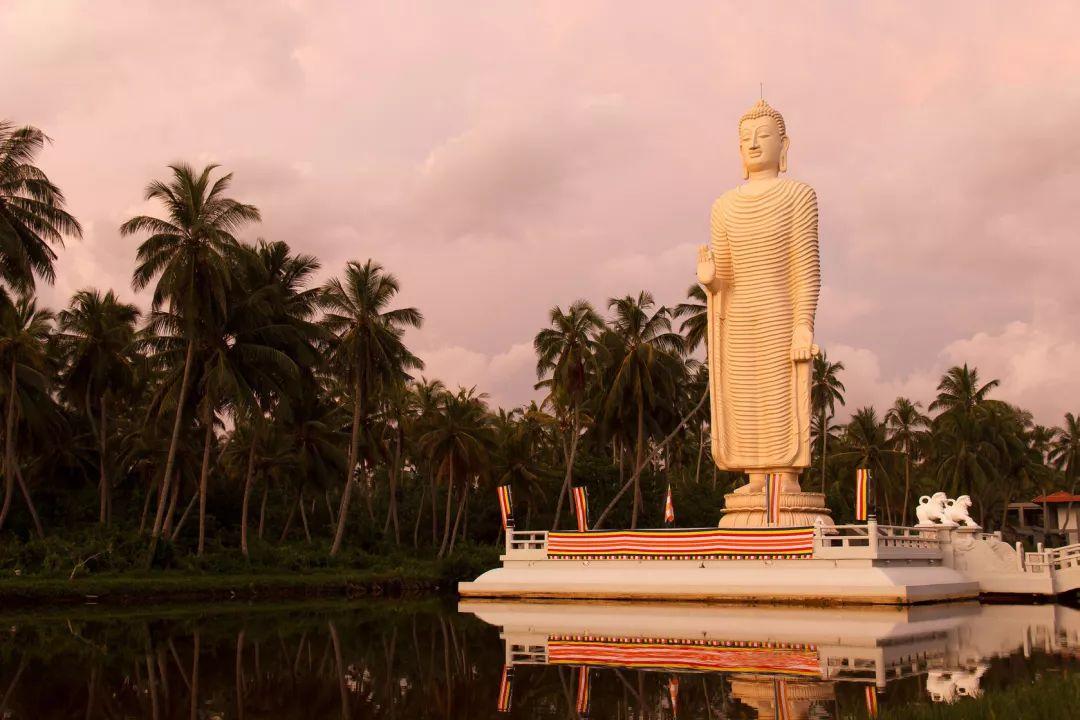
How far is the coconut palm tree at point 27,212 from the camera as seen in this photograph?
3119 centimetres

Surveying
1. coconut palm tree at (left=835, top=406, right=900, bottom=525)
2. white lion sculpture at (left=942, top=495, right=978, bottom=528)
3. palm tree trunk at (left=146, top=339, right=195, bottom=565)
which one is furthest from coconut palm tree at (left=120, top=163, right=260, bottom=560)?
coconut palm tree at (left=835, top=406, right=900, bottom=525)

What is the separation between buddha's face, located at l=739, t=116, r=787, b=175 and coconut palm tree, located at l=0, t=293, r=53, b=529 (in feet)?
79.4

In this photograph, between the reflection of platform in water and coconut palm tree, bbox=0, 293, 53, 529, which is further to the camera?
coconut palm tree, bbox=0, 293, 53, 529

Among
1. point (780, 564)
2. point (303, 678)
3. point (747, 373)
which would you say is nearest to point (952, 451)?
point (747, 373)

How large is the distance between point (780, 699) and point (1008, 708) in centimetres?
317

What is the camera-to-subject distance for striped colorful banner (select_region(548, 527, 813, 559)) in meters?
28.1

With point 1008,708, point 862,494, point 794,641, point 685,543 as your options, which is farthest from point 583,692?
point 685,543

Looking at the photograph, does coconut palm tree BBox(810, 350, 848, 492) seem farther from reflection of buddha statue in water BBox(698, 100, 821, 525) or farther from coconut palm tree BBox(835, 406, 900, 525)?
reflection of buddha statue in water BBox(698, 100, 821, 525)

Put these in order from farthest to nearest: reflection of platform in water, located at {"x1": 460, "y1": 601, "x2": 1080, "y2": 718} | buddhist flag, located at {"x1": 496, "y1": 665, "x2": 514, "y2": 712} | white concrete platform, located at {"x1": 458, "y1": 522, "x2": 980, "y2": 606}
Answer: white concrete platform, located at {"x1": 458, "y1": 522, "x2": 980, "y2": 606}, reflection of platform in water, located at {"x1": 460, "y1": 601, "x2": 1080, "y2": 718}, buddhist flag, located at {"x1": 496, "y1": 665, "x2": 514, "y2": 712}

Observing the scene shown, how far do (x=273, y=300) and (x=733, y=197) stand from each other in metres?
16.7

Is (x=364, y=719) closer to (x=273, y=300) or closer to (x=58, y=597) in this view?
(x=58, y=597)

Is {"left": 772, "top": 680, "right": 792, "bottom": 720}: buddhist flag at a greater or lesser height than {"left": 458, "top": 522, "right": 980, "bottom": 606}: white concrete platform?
lesser

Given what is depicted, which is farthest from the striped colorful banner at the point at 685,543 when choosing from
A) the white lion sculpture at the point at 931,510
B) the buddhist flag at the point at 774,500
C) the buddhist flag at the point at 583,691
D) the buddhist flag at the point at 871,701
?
the buddhist flag at the point at 871,701

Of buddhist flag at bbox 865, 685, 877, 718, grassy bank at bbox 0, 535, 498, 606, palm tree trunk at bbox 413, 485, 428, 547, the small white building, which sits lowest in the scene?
buddhist flag at bbox 865, 685, 877, 718
